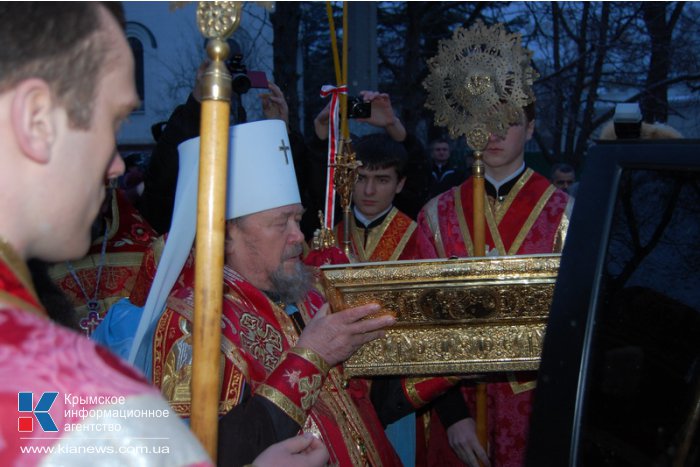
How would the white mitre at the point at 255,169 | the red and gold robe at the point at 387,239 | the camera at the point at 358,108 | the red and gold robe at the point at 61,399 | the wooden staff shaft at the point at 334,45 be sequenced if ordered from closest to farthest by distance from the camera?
the red and gold robe at the point at 61,399
the white mitre at the point at 255,169
the wooden staff shaft at the point at 334,45
the camera at the point at 358,108
the red and gold robe at the point at 387,239

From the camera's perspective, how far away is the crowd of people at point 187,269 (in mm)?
1027

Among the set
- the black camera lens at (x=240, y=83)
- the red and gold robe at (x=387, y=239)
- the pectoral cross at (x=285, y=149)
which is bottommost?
the red and gold robe at (x=387, y=239)

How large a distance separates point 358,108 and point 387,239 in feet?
3.20

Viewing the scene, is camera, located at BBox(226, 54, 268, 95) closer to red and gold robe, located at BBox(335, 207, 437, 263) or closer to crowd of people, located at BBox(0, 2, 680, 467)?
crowd of people, located at BBox(0, 2, 680, 467)

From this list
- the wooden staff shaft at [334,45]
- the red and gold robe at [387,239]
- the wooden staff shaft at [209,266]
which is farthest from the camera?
the red and gold robe at [387,239]

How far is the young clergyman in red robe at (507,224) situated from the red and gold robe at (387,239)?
2.25 ft

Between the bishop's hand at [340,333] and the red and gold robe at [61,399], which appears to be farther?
the bishop's hand at [340,333]

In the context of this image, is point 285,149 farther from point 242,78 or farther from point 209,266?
point 209,266

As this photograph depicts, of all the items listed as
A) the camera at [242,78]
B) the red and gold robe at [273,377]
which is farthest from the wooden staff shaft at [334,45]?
the red and gold robe at [273,377]

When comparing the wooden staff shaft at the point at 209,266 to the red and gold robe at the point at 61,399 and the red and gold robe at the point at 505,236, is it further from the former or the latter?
the red and gold robe at the point at 505,236

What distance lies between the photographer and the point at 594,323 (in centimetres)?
181

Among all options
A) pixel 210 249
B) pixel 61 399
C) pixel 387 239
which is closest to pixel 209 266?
pixel 210 249

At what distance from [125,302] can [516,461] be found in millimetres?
1792

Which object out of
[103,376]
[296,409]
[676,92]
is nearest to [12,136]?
[103,376]
